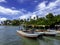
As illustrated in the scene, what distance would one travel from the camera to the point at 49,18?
311ft

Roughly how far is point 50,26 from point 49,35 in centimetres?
3730

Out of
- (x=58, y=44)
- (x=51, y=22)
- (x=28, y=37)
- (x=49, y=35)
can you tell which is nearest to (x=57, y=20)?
(x=51, y=22)

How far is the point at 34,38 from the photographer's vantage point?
38781mm

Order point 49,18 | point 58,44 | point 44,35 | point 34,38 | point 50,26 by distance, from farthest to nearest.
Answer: point 49,18 → point 50,26 → point 44,35 → point 34,38 → point 58,44

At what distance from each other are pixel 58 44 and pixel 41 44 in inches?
141

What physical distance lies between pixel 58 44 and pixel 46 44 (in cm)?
251

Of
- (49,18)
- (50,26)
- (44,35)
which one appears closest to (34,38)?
(44,35)

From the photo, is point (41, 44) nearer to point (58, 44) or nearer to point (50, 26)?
point (58, 44)

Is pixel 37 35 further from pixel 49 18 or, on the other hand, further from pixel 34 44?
pixel 49 18

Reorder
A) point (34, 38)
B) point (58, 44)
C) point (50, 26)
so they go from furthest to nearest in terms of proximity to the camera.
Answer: point (50, 26) → point (34, 38) → point (58, 44)

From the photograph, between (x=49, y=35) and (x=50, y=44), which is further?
(x=49, y=35)

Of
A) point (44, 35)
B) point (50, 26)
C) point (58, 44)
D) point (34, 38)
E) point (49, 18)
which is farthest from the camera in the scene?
point (49, 18)

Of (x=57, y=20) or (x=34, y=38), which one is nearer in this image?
(x=34, y=38)

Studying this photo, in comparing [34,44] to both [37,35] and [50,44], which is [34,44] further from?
[37,35]
